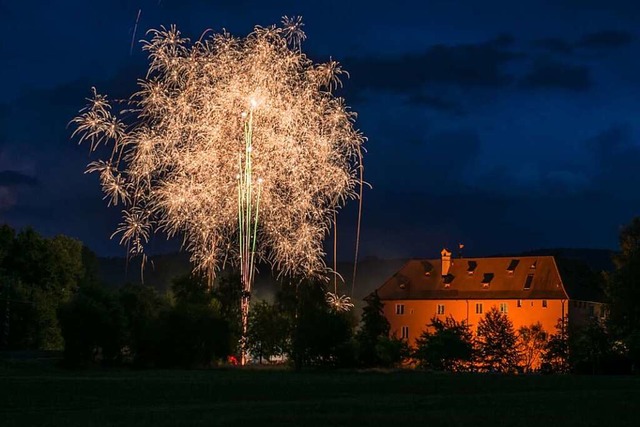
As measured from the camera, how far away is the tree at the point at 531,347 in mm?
71000


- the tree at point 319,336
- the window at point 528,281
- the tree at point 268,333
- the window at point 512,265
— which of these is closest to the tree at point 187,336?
the tree at point 268,333

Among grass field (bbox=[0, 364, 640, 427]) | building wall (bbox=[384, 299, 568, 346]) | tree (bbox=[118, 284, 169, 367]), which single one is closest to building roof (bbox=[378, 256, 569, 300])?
building wall (bbox=[384, 299, 568, 346])

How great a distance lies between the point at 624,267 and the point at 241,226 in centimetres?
2581

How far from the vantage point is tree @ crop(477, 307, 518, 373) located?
64000 millimetres

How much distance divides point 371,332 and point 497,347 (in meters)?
15.6

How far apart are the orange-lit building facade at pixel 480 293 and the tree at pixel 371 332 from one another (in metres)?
16.1

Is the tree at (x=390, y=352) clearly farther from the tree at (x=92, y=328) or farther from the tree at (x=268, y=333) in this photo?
the tree at (x=92, y=328)

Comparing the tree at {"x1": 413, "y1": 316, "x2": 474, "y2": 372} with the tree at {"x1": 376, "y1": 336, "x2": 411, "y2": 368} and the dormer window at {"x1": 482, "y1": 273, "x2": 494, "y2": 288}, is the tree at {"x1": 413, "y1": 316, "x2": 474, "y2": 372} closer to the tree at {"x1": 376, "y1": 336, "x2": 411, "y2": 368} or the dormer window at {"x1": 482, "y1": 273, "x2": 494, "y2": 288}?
the tree at {"x1": 376, "y1": 336, "x2": 411, "y2": 368}

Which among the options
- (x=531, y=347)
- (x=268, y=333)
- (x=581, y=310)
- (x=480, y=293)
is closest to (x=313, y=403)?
(x=268, y=333)

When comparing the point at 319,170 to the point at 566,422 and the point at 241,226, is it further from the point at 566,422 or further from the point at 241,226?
the point at 566,422

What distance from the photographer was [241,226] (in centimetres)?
5041

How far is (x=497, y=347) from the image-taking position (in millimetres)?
64625

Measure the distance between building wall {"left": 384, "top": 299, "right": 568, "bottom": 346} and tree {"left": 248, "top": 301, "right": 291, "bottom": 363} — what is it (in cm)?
4278

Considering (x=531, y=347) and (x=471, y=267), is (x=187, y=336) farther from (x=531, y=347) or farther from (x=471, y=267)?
(x=471, y=267)
